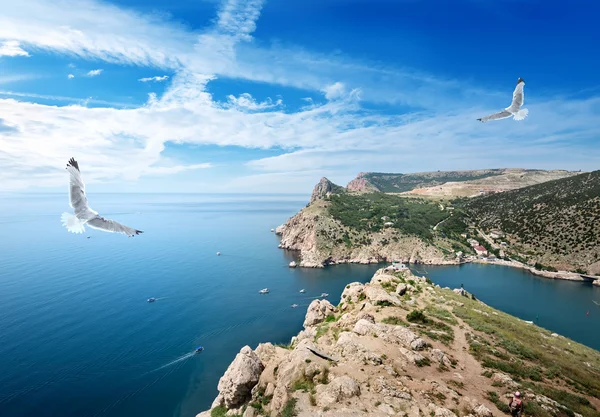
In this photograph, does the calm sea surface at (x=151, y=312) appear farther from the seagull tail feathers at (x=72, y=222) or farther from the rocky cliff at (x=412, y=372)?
the seagull tail feathers at (x=72, y=222)

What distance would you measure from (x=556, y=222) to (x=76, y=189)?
13110 centimetres

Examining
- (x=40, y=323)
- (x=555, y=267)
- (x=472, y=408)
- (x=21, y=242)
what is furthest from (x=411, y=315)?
(x=21, y=242)

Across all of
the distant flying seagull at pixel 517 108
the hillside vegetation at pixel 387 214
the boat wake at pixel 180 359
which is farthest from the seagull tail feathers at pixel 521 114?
the hillside vegetation at pixel 387 214

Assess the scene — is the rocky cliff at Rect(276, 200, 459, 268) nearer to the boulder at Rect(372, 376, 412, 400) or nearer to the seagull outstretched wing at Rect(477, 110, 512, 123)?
the boulder at Rect(372, 376, 412, 400)

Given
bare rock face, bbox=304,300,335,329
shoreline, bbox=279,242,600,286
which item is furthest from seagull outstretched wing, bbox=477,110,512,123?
shoreline, bbox=279,242,600,286

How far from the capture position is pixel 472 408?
1425 centimetres

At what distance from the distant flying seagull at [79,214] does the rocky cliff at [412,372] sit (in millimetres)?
11981

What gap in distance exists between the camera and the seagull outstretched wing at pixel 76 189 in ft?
34.9

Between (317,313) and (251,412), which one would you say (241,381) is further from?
(317,313)

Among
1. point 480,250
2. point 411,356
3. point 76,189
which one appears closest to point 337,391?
point 411,356

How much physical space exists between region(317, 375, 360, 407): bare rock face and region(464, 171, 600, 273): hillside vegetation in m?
107

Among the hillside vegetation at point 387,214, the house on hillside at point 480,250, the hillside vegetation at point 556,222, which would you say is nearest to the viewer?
the hillside vegetation at point 556,222

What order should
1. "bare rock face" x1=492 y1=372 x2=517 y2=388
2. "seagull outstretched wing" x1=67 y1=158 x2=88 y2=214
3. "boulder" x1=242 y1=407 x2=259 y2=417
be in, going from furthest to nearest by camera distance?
"boulder" x1=242 y1=407 x2=259 y2=417, "bare rock face" x1=492 y1=372 x2=517 y2=388, "seagull outstretched wing" x1=67 y1=158 x2=88 y2=214

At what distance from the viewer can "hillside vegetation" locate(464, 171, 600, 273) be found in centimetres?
8794
